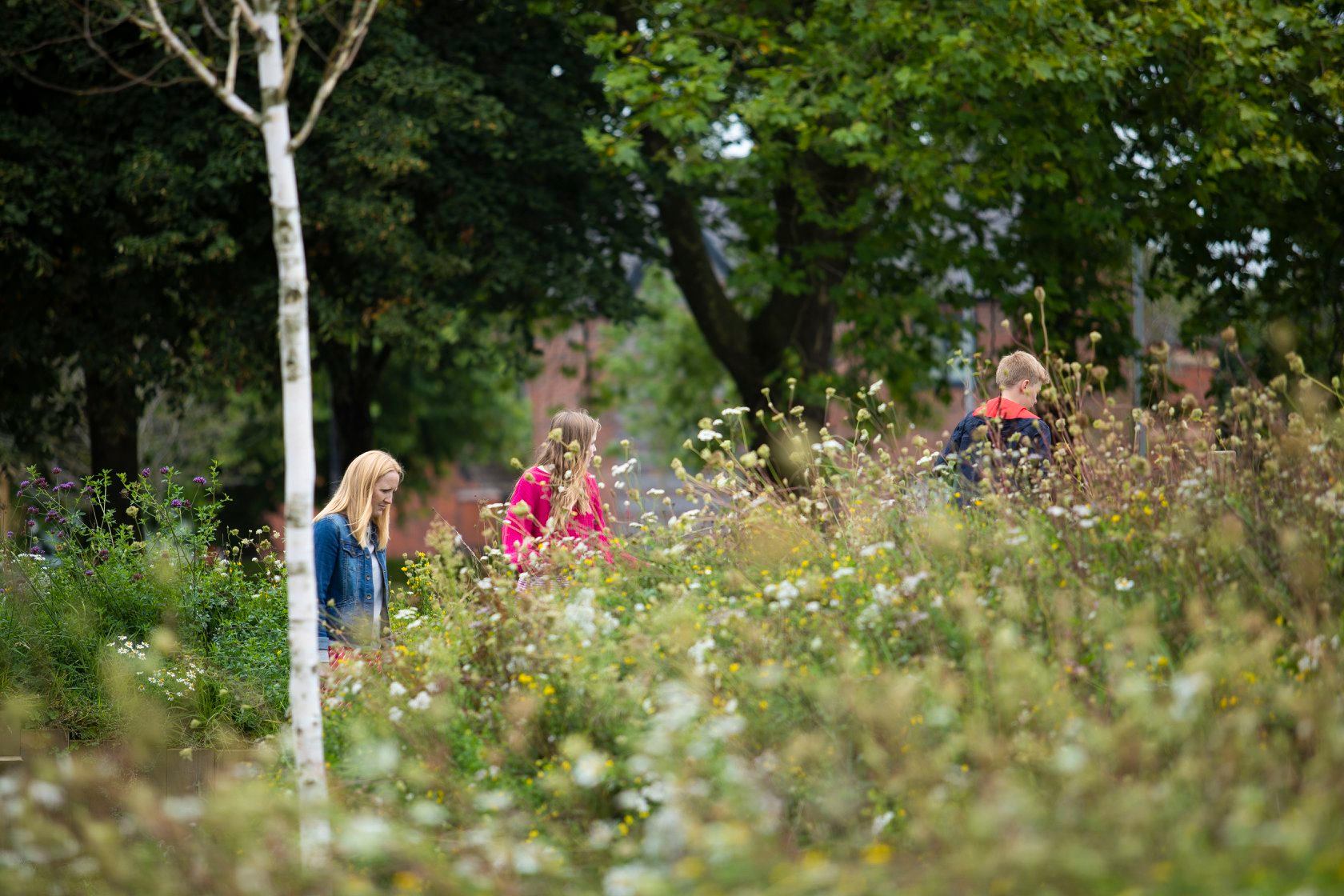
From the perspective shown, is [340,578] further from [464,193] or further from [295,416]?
[464,193]

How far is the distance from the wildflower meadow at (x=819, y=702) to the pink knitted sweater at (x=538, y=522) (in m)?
0.15

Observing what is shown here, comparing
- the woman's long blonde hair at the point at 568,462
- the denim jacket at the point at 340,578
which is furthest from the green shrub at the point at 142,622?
the woman's long blonde hair at the point at 568,462

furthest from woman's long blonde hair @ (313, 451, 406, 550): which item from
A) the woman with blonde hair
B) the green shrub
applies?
the green shrub

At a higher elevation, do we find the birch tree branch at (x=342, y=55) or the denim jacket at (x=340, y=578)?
the birch tree branch at (x=342, y=55)

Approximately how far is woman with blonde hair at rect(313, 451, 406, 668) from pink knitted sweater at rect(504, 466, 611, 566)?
0.58 metres

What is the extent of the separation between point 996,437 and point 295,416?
128 inches

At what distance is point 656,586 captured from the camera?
579 centimetres

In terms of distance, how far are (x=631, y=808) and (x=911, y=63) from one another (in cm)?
898

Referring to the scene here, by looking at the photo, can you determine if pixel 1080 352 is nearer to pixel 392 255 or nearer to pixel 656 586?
pixel 392 255

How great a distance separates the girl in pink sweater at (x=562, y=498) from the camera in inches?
246

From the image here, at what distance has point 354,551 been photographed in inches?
250

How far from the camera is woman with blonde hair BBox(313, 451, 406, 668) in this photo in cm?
622

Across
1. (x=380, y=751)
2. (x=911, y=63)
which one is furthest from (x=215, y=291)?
(x=380, y=751)

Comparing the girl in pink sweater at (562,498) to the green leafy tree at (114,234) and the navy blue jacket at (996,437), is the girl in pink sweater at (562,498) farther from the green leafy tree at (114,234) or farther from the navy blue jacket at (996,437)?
the green leafy tree at (114,234)
